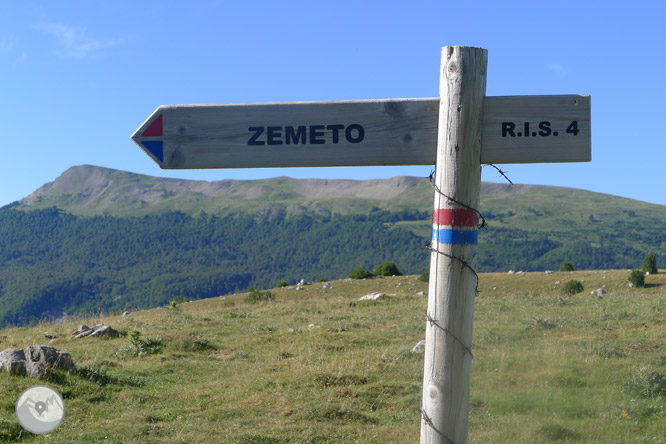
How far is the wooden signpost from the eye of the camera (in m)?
4.00

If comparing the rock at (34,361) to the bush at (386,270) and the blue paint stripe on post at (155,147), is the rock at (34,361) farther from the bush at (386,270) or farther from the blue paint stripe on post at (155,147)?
the bush at (386,270)

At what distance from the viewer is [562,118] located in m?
4.26

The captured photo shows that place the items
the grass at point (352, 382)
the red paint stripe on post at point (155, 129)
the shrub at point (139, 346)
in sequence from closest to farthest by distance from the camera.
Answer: the red paint stripe on post at point (155, 129)
the grass at point (352, 382)
the shrub at point (139, 346)

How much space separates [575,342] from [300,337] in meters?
6.23

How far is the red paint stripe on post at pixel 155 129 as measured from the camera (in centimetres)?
454

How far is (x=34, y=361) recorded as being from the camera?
10.7 meters

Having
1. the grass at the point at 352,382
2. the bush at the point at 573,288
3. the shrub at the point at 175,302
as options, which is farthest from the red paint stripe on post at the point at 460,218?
the bush at the point at 573,288

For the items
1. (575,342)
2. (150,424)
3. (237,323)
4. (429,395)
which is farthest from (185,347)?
(429,395)

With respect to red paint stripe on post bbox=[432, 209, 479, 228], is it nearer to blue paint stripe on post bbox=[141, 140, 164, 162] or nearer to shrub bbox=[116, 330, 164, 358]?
blue paint stripe on post bbox=[141, 140, 164, 162]

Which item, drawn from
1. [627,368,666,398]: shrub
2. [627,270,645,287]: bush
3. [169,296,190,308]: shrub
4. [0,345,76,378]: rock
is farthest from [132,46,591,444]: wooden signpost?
[627,270,645,287]: bush

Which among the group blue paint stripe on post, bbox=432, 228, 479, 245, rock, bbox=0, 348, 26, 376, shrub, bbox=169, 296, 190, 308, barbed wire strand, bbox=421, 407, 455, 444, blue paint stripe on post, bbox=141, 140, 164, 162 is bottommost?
shrub, bbox=169, 296, 190, 308

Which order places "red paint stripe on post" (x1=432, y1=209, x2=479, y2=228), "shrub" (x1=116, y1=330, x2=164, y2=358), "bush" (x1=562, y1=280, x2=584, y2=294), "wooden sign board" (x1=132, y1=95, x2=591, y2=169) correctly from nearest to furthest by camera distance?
"red paint stripe on post" (x1=432, y1=209, x2=479, y2=228) → "wooden sign board" (x1=132, y1=95, x2=591, y2=169) → "shrub" (x1=116, y1=330, x2=164, y2=358) → "bush" (x1=562, y1=280, x2=584, y2=294)

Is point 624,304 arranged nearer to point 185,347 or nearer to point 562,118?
point 185,347

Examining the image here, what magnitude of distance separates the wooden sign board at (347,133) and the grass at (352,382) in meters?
4.37
